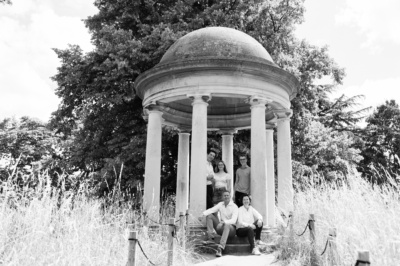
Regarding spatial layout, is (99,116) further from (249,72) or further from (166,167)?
(249,72)

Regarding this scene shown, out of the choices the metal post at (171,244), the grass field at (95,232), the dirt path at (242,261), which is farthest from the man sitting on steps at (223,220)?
the metal post at (171,244)

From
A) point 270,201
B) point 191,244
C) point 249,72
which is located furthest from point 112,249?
point 270,201

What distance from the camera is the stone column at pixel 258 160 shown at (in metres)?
13.0

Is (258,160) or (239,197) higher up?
(258,160)

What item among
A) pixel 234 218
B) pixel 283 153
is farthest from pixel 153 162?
pixel 283 153

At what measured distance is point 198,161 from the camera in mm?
12844

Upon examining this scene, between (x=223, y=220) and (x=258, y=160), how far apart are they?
2720mm

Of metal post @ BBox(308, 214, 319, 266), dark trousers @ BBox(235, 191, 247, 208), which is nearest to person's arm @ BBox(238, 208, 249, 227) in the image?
dark trousers @ BBox(235, 191, 247, 208)

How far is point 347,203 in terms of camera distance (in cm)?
806

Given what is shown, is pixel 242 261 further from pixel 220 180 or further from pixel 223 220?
pixel 220 180

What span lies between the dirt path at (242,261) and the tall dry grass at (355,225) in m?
0.44

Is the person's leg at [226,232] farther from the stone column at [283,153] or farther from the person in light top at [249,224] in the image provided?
the stone column at [283,153]

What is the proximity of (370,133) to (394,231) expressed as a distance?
4051cm

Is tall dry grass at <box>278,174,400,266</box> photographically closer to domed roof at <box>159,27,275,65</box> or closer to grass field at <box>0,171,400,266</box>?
grass field at <box>0,171,400,266</box>
